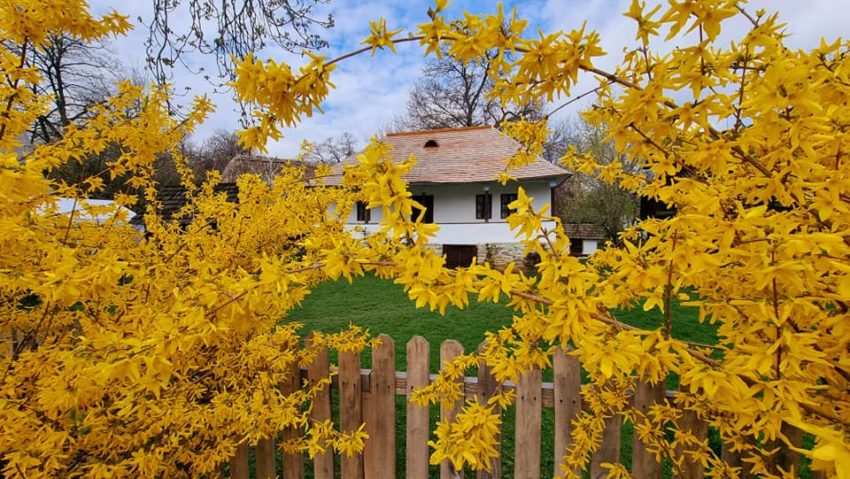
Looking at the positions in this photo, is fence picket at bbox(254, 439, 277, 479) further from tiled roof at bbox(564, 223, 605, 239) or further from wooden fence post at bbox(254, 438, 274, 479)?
tiled roof at bbox(564, 223, 605, 239)

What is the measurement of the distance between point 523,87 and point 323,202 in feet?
9.00

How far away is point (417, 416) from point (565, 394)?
0.89 m

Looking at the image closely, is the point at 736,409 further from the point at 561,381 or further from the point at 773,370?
the point at 561,381

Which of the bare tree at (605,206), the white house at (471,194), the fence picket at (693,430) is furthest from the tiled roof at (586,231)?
the fence picket at (693,430)

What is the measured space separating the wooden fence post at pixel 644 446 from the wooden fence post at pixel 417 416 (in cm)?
115

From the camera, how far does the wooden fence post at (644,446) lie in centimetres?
204

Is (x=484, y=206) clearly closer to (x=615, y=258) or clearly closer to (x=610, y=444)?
(x=610, y=444)

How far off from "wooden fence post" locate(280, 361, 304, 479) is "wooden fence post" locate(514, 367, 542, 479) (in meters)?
1.36

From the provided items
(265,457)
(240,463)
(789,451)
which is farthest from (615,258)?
(240,463)

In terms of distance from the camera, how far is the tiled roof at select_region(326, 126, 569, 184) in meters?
13.3

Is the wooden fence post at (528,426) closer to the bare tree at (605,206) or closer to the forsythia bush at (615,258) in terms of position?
the forsythia bush at (615,258)

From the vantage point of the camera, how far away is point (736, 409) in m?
0.85

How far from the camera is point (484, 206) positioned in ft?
46.6

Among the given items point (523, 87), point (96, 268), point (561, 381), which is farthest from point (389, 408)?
point (523, 87)
